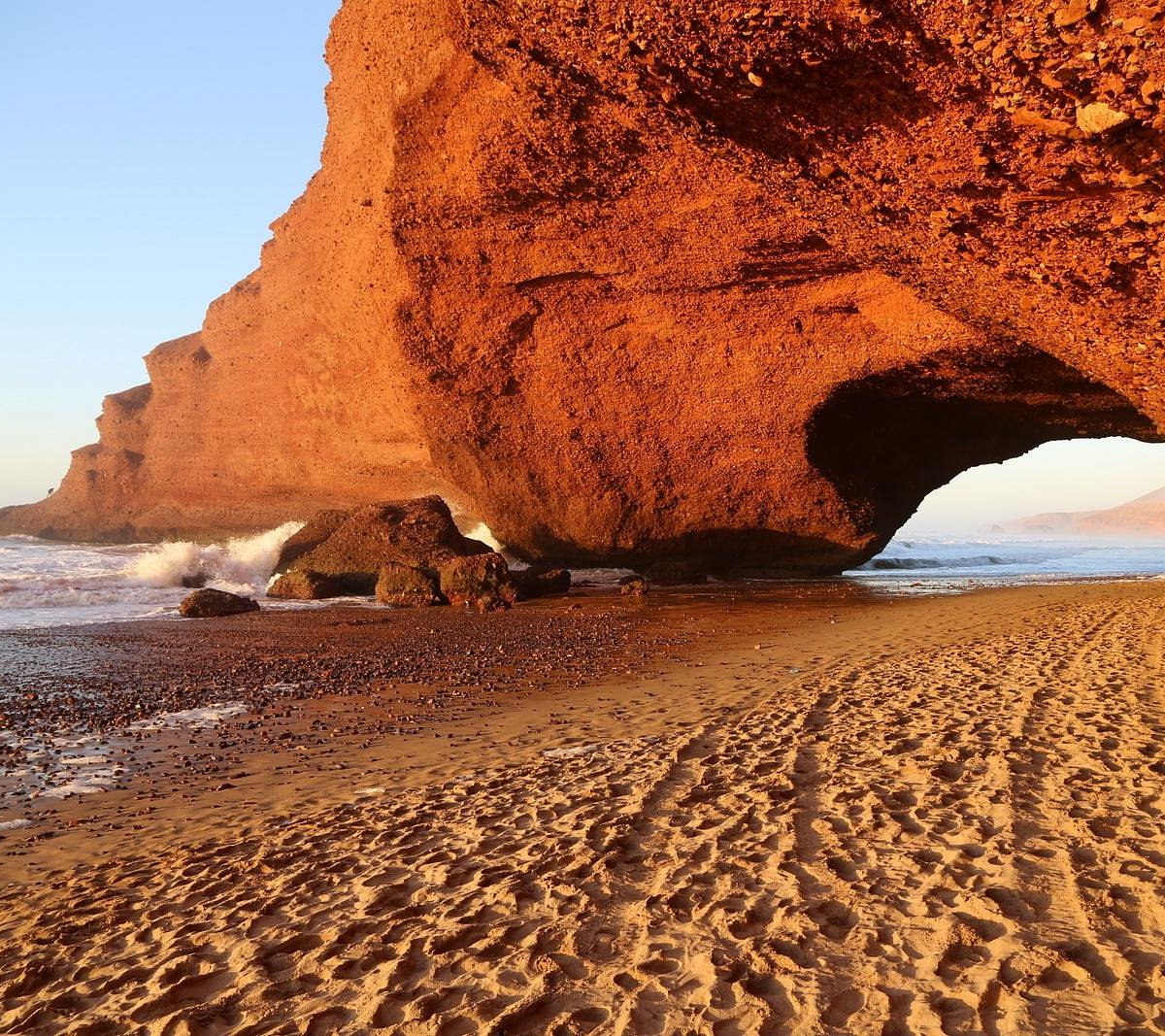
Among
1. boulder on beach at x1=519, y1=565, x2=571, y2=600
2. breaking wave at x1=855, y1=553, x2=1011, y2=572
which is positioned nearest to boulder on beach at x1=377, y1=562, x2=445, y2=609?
boulder on beach at x1=519, y1=565, x2=571, y2=600

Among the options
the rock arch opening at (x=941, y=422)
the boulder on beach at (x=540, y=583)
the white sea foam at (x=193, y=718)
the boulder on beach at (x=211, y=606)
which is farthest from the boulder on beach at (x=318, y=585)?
the white sea foam at (x=193, y=718)

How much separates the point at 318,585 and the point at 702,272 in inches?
314

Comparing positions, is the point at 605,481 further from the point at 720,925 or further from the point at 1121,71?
the point at 720,925

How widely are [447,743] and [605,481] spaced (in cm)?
1165

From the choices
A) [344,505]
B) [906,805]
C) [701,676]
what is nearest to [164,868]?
[906,805]

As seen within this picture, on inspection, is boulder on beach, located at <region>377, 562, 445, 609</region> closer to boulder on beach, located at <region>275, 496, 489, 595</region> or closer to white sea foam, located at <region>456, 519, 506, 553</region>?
boulder on beach, located at <region>275, 496, 489, 595</region>

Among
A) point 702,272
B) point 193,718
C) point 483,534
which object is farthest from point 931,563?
point 193,718

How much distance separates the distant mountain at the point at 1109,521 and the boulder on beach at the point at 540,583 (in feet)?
269

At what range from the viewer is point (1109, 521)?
305ft

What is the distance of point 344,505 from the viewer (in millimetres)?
22391

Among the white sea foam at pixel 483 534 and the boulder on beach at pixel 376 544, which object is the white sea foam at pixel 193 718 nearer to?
the boulder on beach at pixel 376 544

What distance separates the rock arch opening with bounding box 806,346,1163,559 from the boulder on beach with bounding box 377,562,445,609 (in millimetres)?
6870

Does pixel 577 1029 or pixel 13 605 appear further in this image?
pixel 13 605

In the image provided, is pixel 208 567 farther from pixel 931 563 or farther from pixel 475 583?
pixel 931 563
